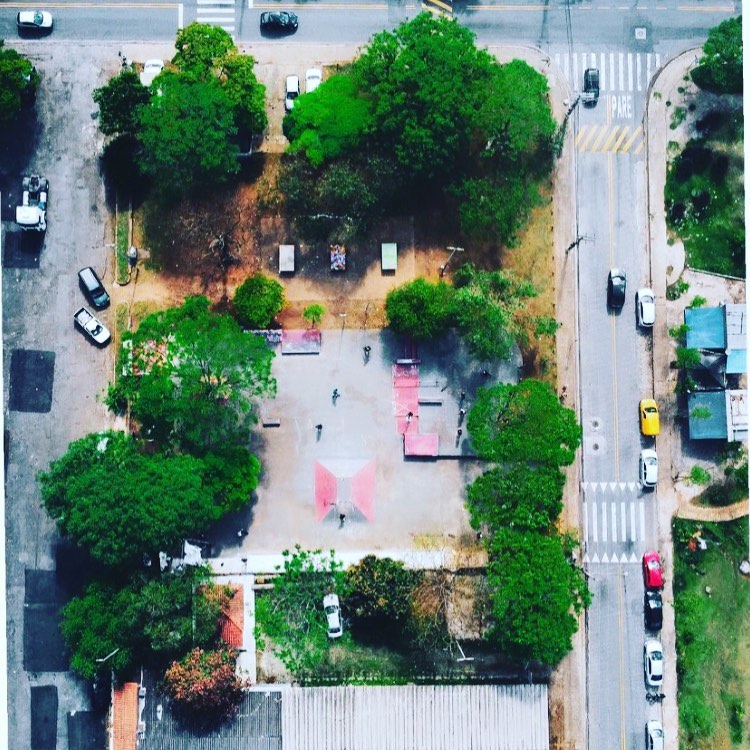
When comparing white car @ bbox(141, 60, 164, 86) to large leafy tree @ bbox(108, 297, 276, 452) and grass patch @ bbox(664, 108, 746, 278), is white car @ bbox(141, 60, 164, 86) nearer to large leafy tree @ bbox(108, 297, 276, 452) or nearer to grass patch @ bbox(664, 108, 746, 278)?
large leafy tree @ bbox(108, 297, 276, 452)

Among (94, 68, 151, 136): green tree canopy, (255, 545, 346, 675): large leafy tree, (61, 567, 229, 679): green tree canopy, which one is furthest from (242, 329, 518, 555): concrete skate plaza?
(94, 68, 151, 136): green tree canopy

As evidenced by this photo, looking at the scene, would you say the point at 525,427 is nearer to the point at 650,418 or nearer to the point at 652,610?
the point at 650,418

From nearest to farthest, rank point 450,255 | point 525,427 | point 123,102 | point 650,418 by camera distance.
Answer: point 525,427
point 123,102
point 650,418
point 450,255

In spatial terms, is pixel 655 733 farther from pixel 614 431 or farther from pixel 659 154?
pixel 659 154

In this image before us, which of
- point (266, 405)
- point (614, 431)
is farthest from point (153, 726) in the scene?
point (614, 431)

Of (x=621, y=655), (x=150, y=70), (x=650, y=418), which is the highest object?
(x=150, y=70)

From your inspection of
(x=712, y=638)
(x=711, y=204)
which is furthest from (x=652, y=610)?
(x=711, y=204)
